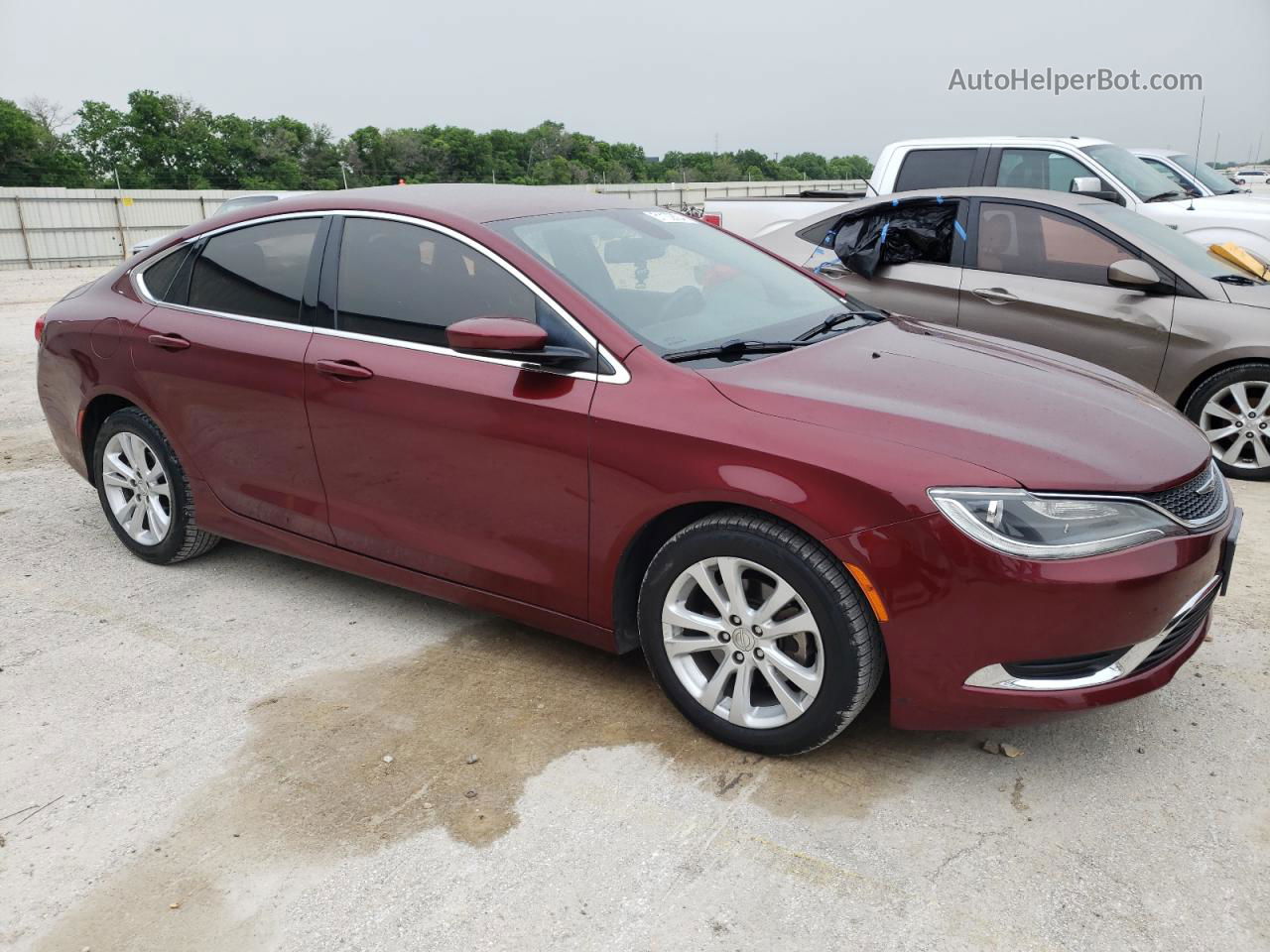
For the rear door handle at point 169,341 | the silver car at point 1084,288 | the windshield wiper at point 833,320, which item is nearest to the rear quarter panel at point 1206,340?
the silver car at point 1084,288

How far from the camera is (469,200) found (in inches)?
153

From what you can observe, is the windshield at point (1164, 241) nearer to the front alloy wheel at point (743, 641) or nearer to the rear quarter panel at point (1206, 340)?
the rear quarter panel at point (1206, 340)

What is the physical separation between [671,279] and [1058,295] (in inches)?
136

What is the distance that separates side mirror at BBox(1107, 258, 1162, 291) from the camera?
5859 mm

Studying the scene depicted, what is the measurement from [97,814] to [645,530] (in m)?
1.77

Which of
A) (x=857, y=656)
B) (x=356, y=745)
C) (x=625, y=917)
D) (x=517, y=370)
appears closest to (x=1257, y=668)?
(x=857, y=656)

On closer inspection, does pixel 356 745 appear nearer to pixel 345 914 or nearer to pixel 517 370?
pixel 345 914

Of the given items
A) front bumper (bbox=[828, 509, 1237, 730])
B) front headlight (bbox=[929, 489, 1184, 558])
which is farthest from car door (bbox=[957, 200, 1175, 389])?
front headlight (bbox=[929, 489, 1184, 558])

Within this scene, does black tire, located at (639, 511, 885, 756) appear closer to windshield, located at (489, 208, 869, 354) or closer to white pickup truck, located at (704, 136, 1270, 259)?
windshield, located at (489, 208, 869, 354)

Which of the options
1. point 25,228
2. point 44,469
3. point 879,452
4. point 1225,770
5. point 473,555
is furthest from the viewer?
point 25,228

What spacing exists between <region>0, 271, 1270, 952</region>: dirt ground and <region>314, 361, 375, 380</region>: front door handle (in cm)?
103

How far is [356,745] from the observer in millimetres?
3275

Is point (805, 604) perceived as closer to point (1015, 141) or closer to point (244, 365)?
point (244, 365)

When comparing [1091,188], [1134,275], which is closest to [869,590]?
[1134,275]
